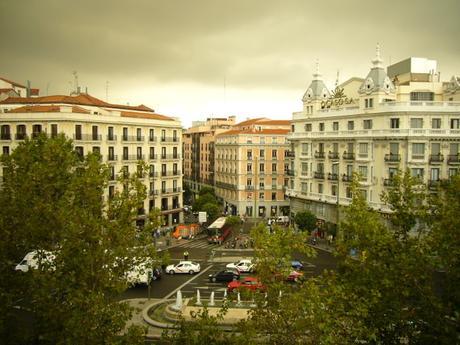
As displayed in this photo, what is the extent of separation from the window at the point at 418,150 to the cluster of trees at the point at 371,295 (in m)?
32.8

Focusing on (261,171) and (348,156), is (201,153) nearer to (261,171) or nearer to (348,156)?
(261,171)

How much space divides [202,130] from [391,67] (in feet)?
175

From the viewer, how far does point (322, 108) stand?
59.7m

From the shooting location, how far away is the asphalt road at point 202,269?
35.2m

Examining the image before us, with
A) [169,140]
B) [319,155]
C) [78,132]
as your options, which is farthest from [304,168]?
[78,132]

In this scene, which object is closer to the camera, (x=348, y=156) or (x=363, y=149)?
(x=363, y=149)

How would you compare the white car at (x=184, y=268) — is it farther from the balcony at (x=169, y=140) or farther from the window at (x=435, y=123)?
the window at (x=435, y=123)

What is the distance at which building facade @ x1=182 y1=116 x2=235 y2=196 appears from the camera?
96.6 meters

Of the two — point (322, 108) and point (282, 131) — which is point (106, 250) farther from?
point (282, 131)

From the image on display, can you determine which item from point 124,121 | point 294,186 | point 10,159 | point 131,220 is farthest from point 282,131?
point 131,220

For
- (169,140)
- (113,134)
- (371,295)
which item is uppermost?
(113,134)

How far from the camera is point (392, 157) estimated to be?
47.5 meters

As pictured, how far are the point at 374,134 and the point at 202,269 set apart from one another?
24822mm

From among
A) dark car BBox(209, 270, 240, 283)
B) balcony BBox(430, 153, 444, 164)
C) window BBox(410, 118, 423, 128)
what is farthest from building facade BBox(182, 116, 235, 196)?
dark car BBox(209, 270, 240, 283)
